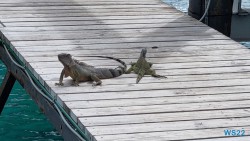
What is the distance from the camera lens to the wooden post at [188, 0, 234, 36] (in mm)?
8234

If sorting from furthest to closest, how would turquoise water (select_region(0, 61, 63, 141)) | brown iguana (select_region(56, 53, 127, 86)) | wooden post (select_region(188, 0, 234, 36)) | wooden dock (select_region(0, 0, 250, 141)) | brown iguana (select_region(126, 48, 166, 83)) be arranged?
turquoise water (select_region(0, 61, 63, 141)) < wooden post (select_region(188, 0, 234, 36)) < brown iguana (select_region(126, 48, 166, 83)) < brown iguana (select_region(56, 53, 127, 86)) < wooden dock (select_region(0, 0, 250, 141))

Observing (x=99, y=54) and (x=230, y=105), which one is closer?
(x=230, y=105)

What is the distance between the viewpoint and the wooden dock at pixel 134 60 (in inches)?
188

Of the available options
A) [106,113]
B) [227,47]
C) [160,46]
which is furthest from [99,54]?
[106,113]

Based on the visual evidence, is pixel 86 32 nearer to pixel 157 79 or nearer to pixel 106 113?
pixel 157 79

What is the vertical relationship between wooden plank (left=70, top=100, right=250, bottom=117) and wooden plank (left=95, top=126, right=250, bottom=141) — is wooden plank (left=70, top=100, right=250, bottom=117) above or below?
below

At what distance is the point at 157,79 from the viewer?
5.83 meters

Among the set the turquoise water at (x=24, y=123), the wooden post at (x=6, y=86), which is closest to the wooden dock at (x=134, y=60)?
the wooden post at (x=6, y=86)

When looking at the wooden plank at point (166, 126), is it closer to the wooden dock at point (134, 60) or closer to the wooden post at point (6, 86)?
the wooden dock at point (134, 60)

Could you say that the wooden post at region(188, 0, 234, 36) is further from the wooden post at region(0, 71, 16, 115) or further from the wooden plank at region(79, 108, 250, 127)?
the wooden plank at region(79, 108, 250, 127)

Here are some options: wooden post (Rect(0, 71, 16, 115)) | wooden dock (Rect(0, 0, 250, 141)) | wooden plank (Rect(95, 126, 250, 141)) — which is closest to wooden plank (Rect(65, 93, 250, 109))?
wooden dock (Rect(0, 0, 250, 141))

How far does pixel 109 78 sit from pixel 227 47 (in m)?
1.55

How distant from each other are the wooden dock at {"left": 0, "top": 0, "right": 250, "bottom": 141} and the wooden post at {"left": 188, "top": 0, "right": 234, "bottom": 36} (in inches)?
9.4

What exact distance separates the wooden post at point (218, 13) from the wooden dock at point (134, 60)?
0.78 feet
